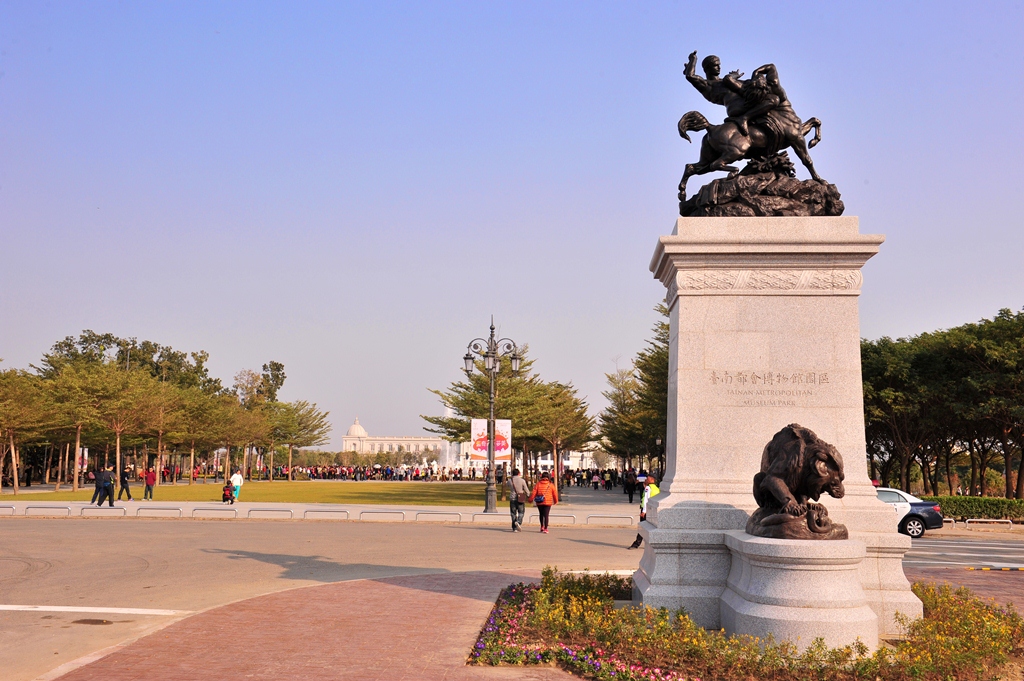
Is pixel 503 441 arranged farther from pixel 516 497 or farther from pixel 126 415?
pixel 126 415

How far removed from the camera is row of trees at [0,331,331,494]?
47.9 m

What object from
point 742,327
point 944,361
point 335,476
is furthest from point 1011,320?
point 335,476

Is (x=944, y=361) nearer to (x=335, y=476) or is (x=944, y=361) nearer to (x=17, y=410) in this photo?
(x=17, y=410)

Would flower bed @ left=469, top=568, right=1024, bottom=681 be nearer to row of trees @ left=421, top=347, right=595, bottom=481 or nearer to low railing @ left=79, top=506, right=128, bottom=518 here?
low railing @ left=79, top=506, right=128, bottom=518

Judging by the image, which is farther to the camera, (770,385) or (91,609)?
(91,609)

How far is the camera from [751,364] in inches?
383

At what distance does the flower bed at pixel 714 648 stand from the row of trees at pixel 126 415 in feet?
141

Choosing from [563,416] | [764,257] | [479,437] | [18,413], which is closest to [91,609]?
[764,257]

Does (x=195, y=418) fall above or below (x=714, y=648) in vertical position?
above

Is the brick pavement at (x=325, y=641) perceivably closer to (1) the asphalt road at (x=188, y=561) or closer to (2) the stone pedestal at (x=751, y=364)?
(1) the asphalt road at (x=188, y=561)

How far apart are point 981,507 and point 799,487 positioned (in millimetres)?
29878

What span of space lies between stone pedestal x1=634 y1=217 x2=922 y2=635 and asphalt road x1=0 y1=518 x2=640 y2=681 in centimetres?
639

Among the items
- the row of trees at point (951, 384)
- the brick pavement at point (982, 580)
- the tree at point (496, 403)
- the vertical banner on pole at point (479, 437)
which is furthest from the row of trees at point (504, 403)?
the brick pavement at point (982, 580)

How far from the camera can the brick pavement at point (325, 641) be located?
25.1 ft
